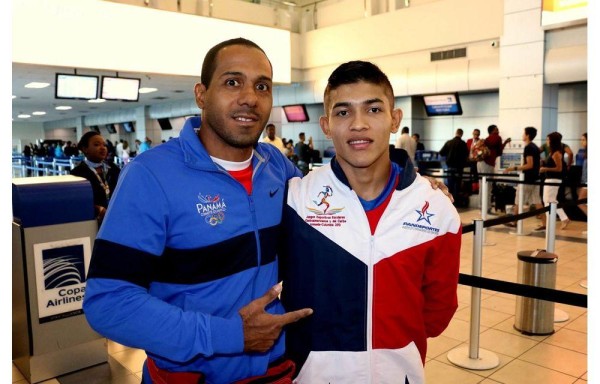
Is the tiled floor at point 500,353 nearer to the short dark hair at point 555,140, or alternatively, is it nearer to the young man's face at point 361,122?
the young man's face at point 361,122

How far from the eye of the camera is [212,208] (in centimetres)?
165

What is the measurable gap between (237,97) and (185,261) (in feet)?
2.13

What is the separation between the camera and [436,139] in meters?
17.2

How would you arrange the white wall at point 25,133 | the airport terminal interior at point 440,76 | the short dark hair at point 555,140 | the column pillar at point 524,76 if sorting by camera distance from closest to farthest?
the airport terminal interior at point 440,76 → the short dark hair at point 555,140 → the column pillar at point 524,76 → the white wall at point 25,133

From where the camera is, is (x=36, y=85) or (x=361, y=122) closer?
(x=361, y=122)

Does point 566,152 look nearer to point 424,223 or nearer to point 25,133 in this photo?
point 424,223

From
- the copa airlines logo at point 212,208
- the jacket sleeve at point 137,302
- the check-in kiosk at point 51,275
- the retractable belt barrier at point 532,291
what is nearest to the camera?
the jacket sleeve at point 137,302

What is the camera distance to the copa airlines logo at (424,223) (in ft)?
5.89

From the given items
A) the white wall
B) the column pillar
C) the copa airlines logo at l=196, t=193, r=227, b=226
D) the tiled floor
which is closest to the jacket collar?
the copa airlines logo at l=196, t=193, r=227, b=226

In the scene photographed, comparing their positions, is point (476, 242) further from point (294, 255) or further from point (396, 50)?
point (396, 50)

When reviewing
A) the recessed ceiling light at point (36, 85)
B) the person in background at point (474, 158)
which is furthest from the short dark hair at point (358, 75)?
the recessed ceiling light at point (36, 85)

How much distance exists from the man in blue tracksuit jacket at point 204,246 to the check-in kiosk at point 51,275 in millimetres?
2853

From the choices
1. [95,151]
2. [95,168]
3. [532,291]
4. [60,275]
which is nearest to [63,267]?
[60,275]
